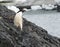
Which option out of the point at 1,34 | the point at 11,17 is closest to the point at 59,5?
the point at 11,17

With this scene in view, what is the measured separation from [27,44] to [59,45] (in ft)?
5.06

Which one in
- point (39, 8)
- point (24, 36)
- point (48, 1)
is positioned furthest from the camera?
point (39, 8)

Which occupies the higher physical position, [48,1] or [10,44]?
[48,1]

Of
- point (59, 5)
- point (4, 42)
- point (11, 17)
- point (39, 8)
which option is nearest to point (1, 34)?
point (4, 42)

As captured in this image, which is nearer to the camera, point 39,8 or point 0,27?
point 0,27

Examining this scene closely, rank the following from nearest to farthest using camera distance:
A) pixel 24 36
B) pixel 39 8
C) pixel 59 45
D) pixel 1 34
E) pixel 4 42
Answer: pixel 4 42
pixel 1 34
pixel 24 36
pixel 59 45
pixel 39 8

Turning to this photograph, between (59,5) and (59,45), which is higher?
(59,45)

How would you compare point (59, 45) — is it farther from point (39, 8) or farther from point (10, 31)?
point (39, 8)

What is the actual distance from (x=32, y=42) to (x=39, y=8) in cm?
4647

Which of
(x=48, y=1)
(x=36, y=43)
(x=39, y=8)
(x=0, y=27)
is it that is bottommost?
(x=39, y=8)

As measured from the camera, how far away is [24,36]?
6945 millimetres

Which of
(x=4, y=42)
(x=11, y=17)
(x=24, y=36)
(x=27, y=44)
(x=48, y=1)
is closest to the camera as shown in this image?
(x=48, y=1)

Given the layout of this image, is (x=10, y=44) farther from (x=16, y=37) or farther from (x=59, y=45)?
(x=59, y=45)

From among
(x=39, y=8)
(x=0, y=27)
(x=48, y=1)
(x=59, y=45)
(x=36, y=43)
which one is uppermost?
(x=48, y=1)
